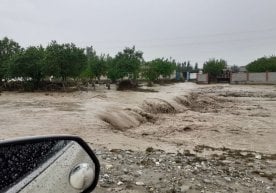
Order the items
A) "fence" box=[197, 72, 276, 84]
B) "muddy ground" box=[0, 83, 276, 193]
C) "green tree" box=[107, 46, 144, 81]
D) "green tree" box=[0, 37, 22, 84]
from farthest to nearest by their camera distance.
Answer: "fence" box=[197, 72, 276, 84] < "green tree" box=[107, 46, 144, 81] < "green tree" box=[0, 37, 22, 84] < "muddy ground" box=[0, 83, 276, 193]

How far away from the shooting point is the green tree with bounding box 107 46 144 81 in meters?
55.5

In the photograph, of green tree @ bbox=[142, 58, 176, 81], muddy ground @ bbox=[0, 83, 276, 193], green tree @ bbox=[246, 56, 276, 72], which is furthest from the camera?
green tree @ bbox=[246, 56, 276, 72]

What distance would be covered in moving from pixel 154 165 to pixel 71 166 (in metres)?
6.10

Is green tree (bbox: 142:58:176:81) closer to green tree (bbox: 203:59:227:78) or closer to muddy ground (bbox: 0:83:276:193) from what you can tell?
green tree (bbox: 203:59:227:78)

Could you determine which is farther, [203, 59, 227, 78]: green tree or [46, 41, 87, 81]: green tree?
[203, 59, 227, 78]: green tree

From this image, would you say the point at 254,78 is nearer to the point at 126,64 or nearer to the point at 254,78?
the point at 254,78

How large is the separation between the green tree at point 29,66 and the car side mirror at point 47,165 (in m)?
42.5

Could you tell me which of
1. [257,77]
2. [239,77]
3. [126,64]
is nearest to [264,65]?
[257,77]

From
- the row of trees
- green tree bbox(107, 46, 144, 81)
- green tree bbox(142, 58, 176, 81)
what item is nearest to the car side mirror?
the row of trees

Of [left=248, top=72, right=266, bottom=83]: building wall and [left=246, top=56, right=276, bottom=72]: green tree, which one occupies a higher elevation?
[left=246, top=56, right=276, bottom=72]: green tree

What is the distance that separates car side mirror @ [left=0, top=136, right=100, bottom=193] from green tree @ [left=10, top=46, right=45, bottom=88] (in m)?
42.5

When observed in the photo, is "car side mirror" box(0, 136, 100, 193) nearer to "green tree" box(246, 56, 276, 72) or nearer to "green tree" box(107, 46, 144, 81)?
"green tree" box(107, 46, 144, 81)

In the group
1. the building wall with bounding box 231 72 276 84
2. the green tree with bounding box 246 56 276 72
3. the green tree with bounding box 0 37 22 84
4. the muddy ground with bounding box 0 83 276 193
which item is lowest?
the building wall with bounding box 231 72 276 84

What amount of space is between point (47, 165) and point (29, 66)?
43.1 metres
